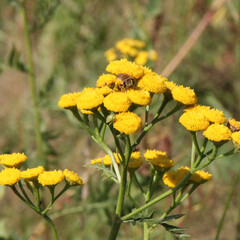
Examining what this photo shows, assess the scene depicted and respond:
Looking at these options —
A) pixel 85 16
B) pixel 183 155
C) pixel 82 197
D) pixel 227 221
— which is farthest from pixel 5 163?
pixel 85 16

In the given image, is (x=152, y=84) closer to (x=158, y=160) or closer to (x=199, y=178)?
(x=158, y=160)

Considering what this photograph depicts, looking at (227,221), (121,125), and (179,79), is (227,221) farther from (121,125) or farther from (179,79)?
(121,125)

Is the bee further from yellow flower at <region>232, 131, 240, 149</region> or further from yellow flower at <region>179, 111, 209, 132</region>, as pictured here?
yellow flower at <region>232, 131, 240, 149</region>

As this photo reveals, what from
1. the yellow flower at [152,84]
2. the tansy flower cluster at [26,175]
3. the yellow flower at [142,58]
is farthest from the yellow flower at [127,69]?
the yellow flower at [142,58]

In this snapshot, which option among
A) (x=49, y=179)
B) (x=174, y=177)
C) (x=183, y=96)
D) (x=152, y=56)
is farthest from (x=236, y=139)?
(x=152, y=56)

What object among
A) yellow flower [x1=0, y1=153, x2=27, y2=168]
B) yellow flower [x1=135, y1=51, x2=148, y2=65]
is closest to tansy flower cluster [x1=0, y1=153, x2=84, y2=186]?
yellow flower [x1=0, y1=153, x2=27, y2=168]

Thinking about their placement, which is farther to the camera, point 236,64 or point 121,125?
point 236,64
